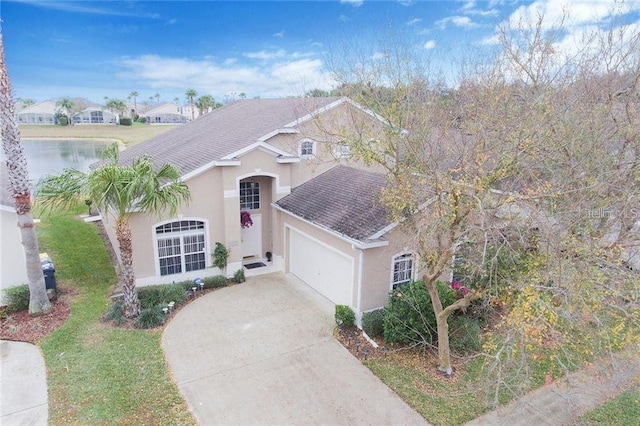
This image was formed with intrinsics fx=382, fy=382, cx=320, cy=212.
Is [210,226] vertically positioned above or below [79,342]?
above

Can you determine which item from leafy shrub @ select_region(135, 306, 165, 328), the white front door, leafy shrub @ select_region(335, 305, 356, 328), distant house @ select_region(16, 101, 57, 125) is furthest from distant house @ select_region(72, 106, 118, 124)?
leafy shrub @ select_region(335, 305, 356, 328)

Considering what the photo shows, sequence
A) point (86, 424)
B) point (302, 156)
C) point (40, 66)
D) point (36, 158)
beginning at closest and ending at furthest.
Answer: point (86, 424), point (302, 156), point (40, 66), point (36, 158)

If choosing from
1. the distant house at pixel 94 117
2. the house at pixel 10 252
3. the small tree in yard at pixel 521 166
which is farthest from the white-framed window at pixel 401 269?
the distant house at pixel 94 117

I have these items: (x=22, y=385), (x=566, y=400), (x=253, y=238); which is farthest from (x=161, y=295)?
(x=566, y=400)

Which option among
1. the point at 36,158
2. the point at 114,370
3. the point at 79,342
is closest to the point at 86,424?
the point at 114,370

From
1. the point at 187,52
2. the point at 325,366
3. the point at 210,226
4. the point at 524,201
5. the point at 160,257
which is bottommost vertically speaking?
the point at 325,366

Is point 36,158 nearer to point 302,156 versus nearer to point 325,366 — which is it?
point 302,156

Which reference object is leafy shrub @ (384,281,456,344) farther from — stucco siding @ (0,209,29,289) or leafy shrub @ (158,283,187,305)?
stucco siding @ (0,209,29,289)

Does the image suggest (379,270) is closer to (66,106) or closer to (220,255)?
(220,255)
